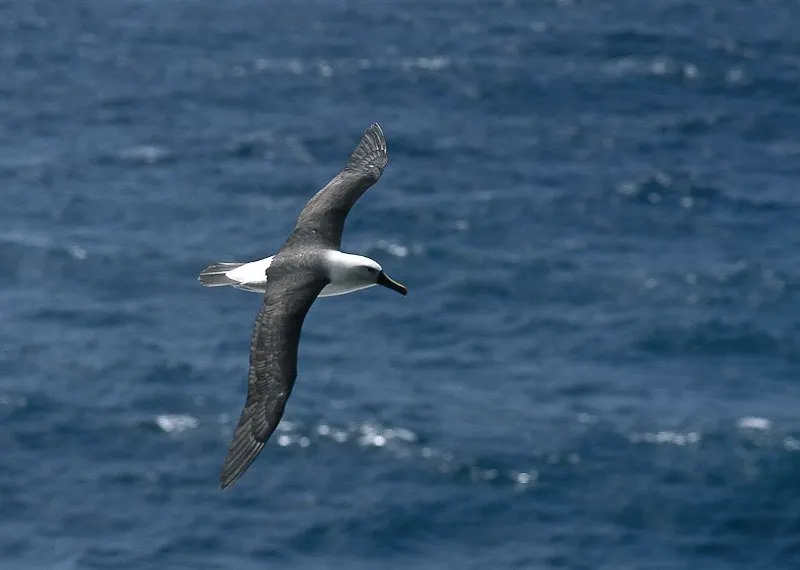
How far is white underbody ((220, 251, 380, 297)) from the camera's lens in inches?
1318

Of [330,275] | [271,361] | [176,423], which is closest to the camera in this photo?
[271,361]

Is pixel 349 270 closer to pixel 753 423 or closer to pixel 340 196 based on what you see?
pixel 340 196

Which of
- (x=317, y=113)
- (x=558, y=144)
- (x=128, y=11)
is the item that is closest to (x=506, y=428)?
(x=558, y=144)

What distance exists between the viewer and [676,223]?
106 m

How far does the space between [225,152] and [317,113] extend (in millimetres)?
9523

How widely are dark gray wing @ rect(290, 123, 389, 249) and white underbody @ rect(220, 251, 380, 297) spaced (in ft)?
3.00

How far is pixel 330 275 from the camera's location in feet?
110

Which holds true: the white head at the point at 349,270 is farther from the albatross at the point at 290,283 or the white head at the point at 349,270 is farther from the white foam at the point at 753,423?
the white foam at the point at 753,423

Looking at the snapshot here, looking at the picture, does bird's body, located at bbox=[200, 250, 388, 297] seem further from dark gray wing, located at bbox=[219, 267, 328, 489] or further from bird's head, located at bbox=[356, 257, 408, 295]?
dark gray wing, located at bbox=[219, 267, 328, 489]

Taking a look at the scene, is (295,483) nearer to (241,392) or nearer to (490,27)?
(241,392)

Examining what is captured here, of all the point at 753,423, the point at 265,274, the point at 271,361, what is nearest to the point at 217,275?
the point at 265,274

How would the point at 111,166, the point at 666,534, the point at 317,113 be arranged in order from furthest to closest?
the point at 317,113, the point at 111,166, the point at 666,534

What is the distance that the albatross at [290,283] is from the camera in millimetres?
30297

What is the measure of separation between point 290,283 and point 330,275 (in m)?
0.98
